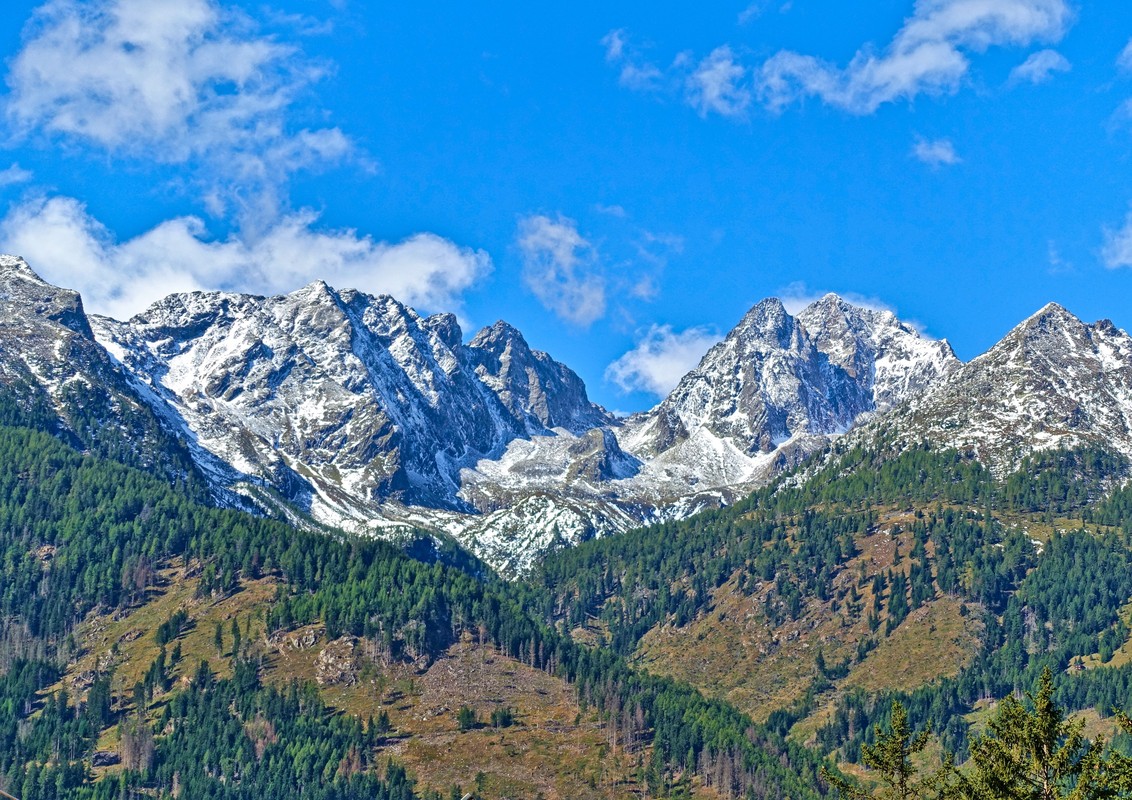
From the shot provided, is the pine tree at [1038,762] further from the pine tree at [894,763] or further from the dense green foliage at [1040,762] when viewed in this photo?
the pine tree at [894,763]

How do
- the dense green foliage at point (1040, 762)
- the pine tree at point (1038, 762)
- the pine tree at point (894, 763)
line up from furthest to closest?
the pine tree at point (894, 763), the pine tree at point (1038, 762), the dense green foliage at point (1040, 762)

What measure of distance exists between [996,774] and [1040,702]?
17.4 feet

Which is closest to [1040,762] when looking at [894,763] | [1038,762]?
[1038,762]

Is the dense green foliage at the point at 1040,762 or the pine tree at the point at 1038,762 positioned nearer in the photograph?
the dense green foliage at the point at 1040,762

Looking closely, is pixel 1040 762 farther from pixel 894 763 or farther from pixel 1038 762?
pixel 894 763

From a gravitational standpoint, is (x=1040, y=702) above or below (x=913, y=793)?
above

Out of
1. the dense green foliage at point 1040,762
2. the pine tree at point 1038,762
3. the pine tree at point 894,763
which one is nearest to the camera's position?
the dense green foliage at point 1040,762

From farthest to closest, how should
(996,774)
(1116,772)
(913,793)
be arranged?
(913,793), (996,774), (1116,772)

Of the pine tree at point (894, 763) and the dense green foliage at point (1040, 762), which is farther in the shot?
the pine tree at point (894, 763)

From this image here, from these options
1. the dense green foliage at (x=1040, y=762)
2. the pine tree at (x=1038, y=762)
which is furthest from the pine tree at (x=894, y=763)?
the pine tree at (x=1038, y=762)

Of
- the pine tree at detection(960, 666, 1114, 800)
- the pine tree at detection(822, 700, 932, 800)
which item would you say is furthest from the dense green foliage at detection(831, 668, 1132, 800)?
the pine tree at detection(822, 700, 932, 800)

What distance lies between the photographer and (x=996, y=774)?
250ft

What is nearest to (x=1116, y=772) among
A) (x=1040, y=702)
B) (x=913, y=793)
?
(x=1040, y=702)

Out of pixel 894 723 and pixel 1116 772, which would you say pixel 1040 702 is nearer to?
pixel 1116 772
